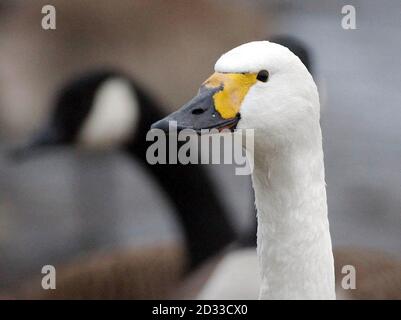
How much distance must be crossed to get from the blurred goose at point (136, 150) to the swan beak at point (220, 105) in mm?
1291

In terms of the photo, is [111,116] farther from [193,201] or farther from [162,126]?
[162,126]

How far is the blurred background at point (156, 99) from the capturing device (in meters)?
2.87

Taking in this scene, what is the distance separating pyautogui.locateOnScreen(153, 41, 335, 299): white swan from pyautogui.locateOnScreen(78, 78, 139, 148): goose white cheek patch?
1622 mm

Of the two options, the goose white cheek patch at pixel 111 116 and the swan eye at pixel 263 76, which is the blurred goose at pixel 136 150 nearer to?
the goose white cheek patch at pixel 111 116

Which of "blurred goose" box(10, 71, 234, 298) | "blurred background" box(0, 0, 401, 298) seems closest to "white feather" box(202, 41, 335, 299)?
"blurred goose" box(10, 71, 234, 298)

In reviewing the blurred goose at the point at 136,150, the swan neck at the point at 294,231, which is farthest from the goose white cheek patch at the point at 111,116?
the swan neck at the point at 294,231

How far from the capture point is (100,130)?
278 centimetres

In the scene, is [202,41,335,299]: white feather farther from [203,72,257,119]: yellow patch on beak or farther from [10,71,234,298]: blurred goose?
[10,71,234,298]: blurred goose

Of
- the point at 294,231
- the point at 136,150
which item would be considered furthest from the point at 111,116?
the point at 294,231

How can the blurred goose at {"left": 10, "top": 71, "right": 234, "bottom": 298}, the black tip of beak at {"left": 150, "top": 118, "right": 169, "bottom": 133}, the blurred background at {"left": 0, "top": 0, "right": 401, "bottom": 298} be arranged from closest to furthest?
1. the black tip of beak at {"left": 150, "top": 118, "right": 169, "bottom": 133}
2. the blurred goose at {"left": 10, "top": 71, "right": 234, "bottom": 298}
3. the blurred background at {"left": 0, "top": 0, "right": 401, "bottom": 298}

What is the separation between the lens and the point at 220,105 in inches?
38.2

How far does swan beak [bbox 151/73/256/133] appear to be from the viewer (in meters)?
0.97
